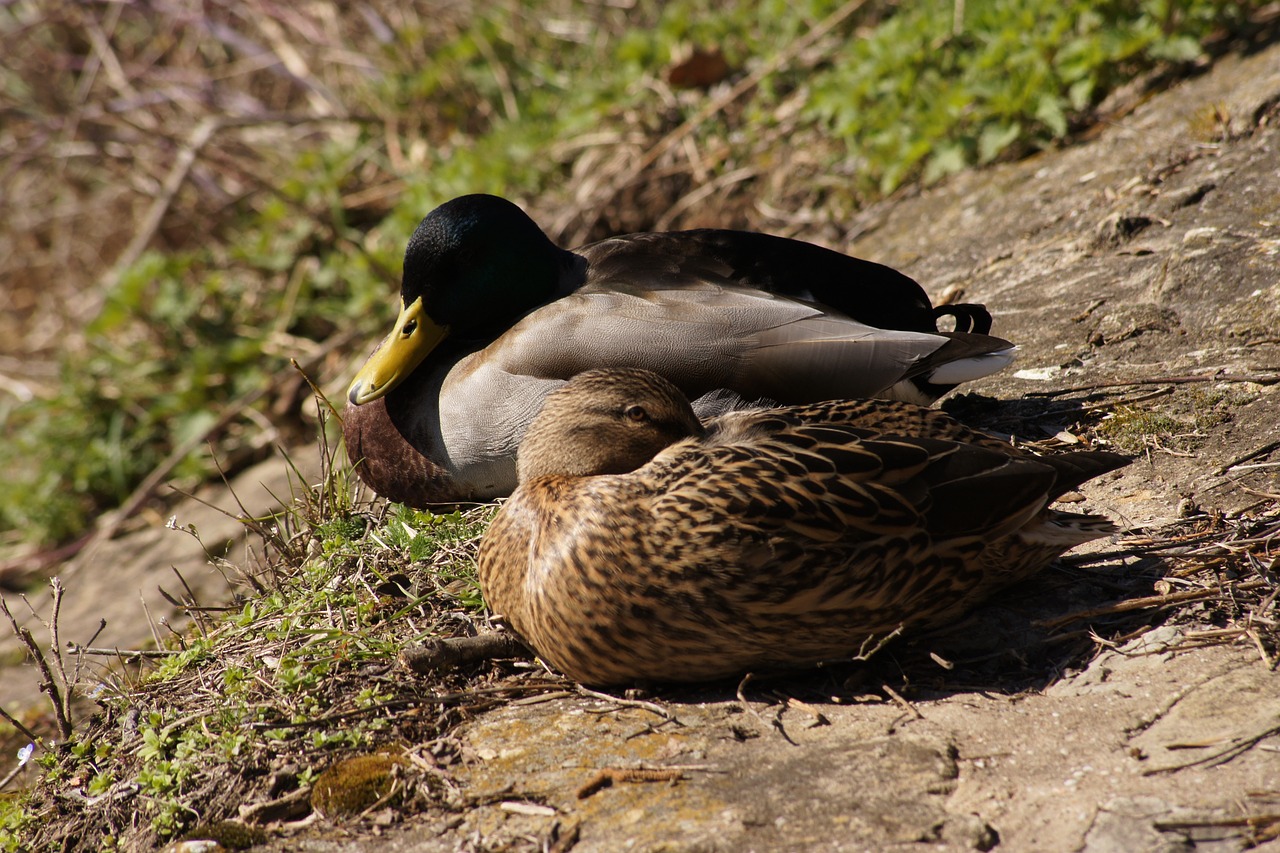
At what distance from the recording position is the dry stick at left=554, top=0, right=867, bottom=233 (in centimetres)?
700

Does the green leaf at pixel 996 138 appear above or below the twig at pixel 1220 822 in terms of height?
above

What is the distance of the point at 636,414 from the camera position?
3.04 meters

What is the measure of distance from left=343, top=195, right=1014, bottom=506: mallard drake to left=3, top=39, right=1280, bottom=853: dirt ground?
55cm

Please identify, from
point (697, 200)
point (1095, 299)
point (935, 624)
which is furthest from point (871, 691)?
point (697, 200)

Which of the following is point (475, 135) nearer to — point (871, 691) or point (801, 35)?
point (801, 35)

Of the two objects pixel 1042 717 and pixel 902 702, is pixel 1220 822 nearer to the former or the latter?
pixel 1042 717

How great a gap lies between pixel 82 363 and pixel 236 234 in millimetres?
1449

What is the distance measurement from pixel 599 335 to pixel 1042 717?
6.13 ft

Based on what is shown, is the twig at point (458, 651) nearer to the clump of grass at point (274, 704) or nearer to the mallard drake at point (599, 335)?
the clump of grass at point (274, 704)

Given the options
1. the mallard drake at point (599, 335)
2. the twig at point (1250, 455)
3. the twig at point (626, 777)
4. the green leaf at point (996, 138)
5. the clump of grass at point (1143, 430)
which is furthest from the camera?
the green leaf at point (996, 138)

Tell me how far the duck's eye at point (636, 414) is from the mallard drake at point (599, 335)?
672mm

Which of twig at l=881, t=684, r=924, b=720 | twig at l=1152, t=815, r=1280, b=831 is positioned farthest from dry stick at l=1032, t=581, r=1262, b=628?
twig at l=1152, t=815, r=1280, b=831

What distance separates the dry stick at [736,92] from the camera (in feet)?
23.0

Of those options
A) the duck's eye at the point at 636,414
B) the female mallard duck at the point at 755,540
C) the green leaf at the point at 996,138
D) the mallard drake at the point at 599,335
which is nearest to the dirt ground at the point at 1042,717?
the female mallard duck at the point at 755,540
